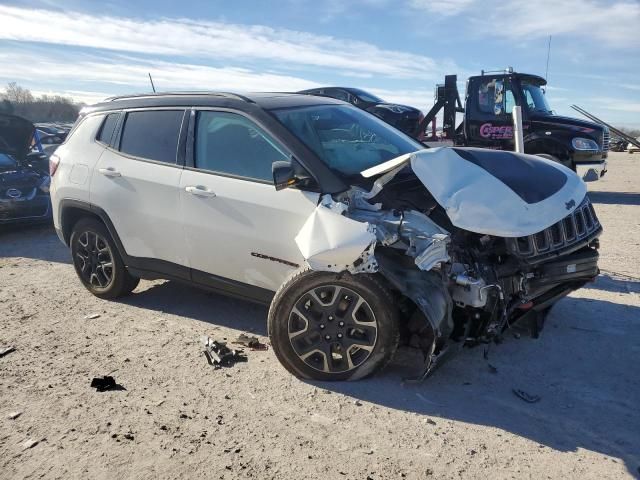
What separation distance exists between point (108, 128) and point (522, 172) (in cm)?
355

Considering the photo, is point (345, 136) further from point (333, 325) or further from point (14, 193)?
point (14, 193)

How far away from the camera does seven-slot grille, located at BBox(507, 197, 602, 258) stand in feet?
11.3

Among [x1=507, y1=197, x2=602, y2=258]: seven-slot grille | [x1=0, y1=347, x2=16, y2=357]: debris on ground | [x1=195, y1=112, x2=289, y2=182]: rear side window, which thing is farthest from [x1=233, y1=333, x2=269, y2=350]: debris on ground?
[x1=507, y1=197, x2=602, y2=258]: seven-slot grille

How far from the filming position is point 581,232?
12.3ft

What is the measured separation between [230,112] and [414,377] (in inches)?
91.8

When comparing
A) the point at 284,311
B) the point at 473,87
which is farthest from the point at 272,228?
the point at 473,87

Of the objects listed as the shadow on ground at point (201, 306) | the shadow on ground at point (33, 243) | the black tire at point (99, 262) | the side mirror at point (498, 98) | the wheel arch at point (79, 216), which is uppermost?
the side mirror at point (498, 98)

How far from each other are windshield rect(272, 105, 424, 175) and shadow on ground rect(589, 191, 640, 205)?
313 inches

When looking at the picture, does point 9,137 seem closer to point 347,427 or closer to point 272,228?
point 272,228

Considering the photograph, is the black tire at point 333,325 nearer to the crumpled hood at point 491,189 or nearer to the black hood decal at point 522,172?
the crumpled hood at point 491,189

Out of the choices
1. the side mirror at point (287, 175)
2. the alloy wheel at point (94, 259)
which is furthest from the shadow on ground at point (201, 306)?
the side mirror at point (287, 175)

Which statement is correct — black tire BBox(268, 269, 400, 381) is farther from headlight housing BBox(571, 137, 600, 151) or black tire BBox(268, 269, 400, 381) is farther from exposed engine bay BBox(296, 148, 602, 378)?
headlight housing BBox(571, 137, 600, 151)

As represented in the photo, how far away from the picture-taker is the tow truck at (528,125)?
10766 millimetres

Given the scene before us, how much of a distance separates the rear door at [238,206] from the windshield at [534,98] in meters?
8.65
